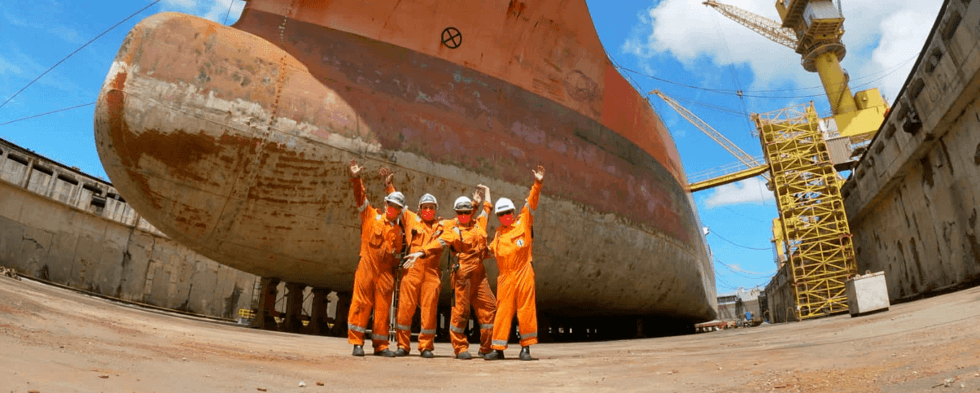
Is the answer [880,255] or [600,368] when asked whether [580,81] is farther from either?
[880,255]

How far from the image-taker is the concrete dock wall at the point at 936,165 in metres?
8.49

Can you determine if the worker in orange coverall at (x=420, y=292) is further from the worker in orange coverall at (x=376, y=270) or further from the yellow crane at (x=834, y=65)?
the yellow crane at (x=834, y=65)

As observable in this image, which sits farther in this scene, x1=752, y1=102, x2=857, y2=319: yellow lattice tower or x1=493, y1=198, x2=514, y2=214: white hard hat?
x1=752, y1=102, x2=857, y2=319: yellow lattice tower

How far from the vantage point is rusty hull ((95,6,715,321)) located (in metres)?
6.59

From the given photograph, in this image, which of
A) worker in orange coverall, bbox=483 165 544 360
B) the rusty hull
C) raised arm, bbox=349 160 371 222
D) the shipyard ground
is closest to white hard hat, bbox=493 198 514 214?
worker in orange coverall, bbox=483 165 544 360

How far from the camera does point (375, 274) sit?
5.06 metres

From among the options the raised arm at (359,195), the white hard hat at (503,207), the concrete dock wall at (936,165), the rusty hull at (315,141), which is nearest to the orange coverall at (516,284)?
the white hard hat at (503,207)

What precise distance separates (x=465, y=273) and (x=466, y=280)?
0.07 metres

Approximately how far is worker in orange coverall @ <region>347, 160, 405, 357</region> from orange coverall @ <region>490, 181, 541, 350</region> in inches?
38.1

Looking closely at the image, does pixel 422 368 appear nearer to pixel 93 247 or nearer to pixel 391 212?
pixel 391 212

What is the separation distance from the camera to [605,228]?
9.73 meters

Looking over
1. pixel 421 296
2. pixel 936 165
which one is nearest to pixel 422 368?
pixel 421 296

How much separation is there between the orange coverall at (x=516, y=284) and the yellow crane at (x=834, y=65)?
31875 mm

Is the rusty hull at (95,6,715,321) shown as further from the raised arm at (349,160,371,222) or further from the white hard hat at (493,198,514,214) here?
the white hard hat at (493,198,514,214)
